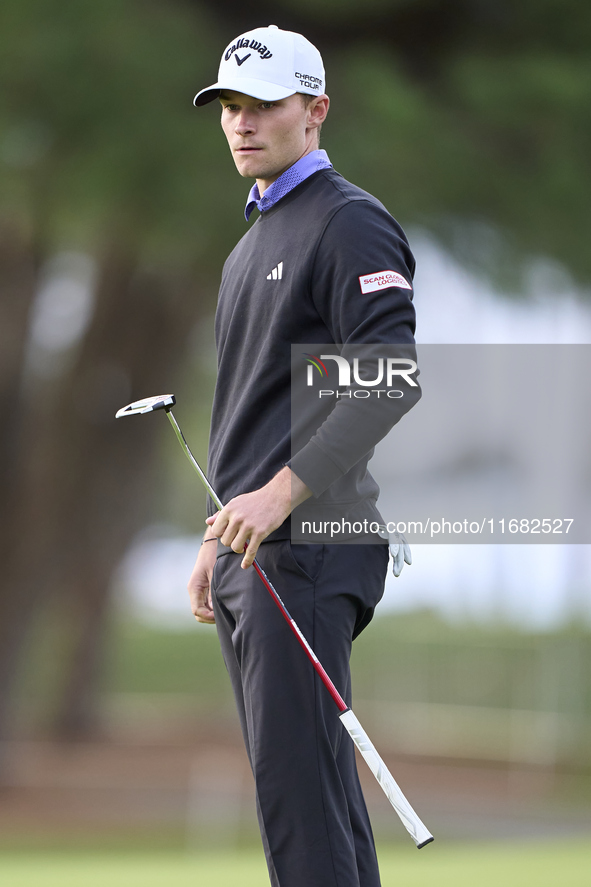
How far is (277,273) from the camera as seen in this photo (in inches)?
60.1

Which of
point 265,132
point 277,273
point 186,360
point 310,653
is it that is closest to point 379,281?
point 277,273

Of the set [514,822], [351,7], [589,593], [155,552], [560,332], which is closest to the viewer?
[351,7]

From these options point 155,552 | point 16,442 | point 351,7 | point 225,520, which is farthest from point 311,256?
point 155,552

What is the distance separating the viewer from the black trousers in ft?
4.58

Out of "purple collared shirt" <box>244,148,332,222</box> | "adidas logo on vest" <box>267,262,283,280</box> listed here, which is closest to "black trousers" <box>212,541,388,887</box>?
"adidas logo on vest" <box>267,262,283,280</box>

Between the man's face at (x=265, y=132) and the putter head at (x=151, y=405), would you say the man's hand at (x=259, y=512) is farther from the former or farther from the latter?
the man's face at (x=265, y=132)

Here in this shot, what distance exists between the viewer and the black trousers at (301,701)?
→ 4.58 feet

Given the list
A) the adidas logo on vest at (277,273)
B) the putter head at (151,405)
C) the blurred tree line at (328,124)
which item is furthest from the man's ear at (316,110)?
the blurred tree line at (328,124)

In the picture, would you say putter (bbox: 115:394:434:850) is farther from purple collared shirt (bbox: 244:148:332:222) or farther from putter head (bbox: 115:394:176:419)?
purple collared shirt (bbox: 244:148:332:222)

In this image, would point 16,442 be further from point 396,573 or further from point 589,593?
point 396,573

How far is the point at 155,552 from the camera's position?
36.4 feet

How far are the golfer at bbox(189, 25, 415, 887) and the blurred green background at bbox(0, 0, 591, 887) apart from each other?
268cm

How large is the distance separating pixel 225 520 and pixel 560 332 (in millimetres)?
4602

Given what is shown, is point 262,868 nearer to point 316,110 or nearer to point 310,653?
point 310,653
